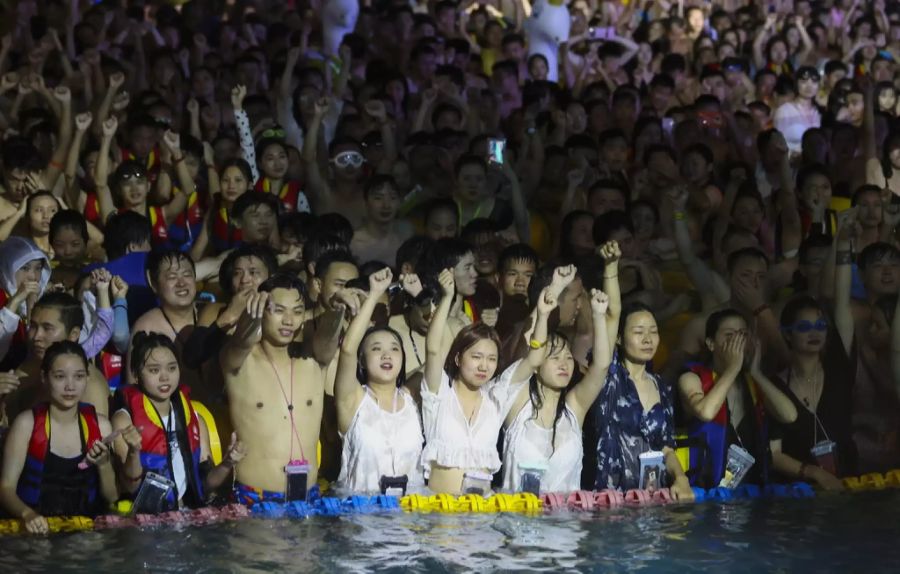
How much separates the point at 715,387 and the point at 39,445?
11.7ft

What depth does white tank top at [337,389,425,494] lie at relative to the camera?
7.90m

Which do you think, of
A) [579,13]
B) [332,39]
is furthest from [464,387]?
[579,13]

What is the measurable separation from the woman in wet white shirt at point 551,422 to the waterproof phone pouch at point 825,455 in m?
1.37

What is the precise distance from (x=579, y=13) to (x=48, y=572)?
1077 cm

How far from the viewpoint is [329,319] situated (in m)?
7.98

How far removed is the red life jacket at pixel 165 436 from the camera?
7.51 meters

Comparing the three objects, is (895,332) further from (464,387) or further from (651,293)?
(464,387)

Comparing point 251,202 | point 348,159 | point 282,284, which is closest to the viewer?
point 282,284

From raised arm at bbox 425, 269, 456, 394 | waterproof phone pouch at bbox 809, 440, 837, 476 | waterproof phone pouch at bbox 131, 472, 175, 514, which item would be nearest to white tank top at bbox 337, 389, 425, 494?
raised arm at bbox 425, 269, 456, 394

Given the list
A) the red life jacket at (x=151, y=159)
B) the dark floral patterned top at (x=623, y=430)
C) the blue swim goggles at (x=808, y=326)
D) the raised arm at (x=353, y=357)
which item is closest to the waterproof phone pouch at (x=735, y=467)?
the dark floral patterned top at (x=623, y=430)

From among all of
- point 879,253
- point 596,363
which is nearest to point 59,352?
point 596,363

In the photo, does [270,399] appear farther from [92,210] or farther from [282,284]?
[92,210]

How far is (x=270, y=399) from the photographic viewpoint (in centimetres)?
787

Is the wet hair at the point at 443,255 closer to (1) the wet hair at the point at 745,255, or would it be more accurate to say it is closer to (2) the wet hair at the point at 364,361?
(2) the wet hair at the point at 364,361
